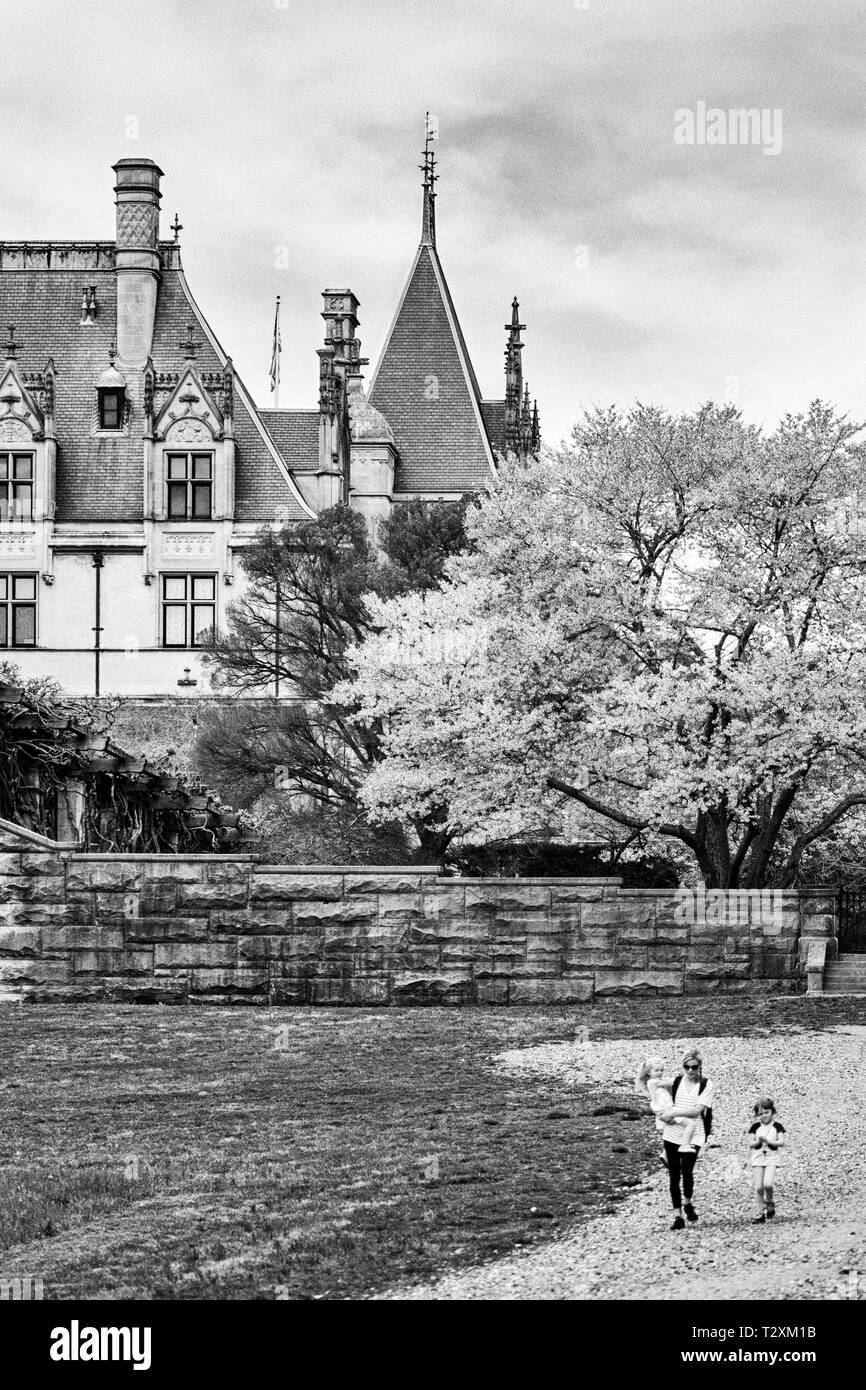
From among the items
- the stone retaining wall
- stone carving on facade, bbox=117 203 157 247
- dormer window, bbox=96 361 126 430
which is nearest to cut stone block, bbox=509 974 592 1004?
the stone retaining wall

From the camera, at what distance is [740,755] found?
1214 inches

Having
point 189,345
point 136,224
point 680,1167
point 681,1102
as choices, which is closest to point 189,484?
point 189,345

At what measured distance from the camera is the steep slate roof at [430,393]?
70750mm

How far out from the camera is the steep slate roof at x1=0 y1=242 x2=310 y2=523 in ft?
214

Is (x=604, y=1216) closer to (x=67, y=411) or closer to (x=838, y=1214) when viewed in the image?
(x=838, y=1214)

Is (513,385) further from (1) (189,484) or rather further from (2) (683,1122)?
(2) (683,1122)

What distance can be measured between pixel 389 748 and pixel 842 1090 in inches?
941

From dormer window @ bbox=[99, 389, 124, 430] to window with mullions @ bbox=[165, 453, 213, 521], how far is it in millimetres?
2991

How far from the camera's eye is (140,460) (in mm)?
66438

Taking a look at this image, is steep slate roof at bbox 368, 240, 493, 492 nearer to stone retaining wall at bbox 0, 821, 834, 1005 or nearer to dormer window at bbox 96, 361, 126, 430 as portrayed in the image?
dormer window at bbox 96, 361, 126, 430

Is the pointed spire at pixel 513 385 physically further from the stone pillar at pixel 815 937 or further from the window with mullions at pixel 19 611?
the stone pillar at pixel 815 937

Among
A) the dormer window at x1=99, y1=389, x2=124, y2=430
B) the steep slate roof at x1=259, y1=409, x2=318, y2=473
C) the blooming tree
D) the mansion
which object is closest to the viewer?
the blooming tree
